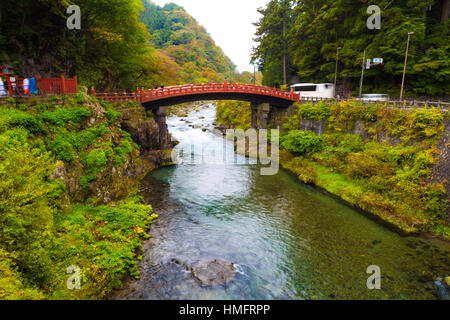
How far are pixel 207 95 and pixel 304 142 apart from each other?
14.1m

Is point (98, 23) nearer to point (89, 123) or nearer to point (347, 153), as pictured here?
point (89, 123)

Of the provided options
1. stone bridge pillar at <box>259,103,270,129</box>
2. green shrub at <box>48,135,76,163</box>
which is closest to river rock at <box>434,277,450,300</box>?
green shrub at <box>48,135,76,163</box>

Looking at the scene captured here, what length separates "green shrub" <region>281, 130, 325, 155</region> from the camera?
27.2 m

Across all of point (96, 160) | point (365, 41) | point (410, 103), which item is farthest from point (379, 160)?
point (96, 160)

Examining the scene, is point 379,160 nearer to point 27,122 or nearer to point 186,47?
point 27,122

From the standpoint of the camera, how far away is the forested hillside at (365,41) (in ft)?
89.7

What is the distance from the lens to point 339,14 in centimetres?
3522

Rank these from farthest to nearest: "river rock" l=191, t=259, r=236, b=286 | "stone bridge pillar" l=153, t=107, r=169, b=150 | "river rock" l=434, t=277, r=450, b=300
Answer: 1. "stone bridge pillar" l=153, t=107, r=169, b=150
2. "river rock" l=191, t=259, r=236, b=286
3. "river rock" l=434, t=277, r=450, b=300

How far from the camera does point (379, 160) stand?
66.1 feet

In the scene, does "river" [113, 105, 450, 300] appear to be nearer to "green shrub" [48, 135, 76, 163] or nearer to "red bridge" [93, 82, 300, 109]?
"green shrub" [48, 135, 76, 163]

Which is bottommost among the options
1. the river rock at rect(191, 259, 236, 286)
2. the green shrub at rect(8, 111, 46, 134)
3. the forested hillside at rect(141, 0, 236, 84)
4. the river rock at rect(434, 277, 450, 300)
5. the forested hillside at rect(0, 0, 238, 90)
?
the river rock at rect(434, 277, 450, 300)

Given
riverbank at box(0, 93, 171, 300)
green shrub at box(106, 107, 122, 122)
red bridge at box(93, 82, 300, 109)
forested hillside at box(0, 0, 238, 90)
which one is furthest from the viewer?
red bridge at box(93, 82, 300, 109)

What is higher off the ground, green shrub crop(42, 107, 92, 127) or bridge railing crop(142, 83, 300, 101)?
bridge railing crop(142, 83, 300, 101)
